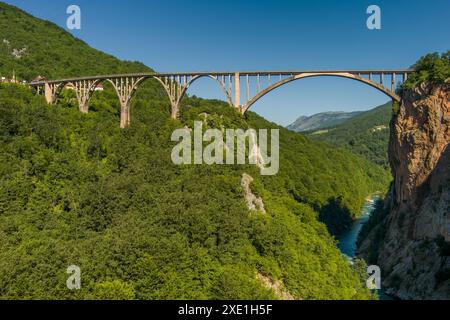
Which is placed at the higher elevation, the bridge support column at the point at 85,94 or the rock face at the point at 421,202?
the bridge support column at the point at 85,94

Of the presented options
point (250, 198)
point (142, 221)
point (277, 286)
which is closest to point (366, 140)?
point (250, 198)

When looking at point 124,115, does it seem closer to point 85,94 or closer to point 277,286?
point 85,94

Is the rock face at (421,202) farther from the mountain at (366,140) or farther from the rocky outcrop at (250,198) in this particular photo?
the mountain at (366,140)

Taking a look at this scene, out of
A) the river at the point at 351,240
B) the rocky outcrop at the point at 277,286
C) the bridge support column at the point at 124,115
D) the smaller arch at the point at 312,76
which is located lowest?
the river at the point at 351,240

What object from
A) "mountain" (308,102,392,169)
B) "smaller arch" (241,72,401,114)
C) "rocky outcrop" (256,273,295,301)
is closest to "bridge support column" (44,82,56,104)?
"smaller arch" (241,72,401,114)

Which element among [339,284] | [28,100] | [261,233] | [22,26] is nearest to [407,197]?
[339,284]

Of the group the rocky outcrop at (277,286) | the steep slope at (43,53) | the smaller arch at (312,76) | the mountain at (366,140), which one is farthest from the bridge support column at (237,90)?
the mountain at (366,140)
